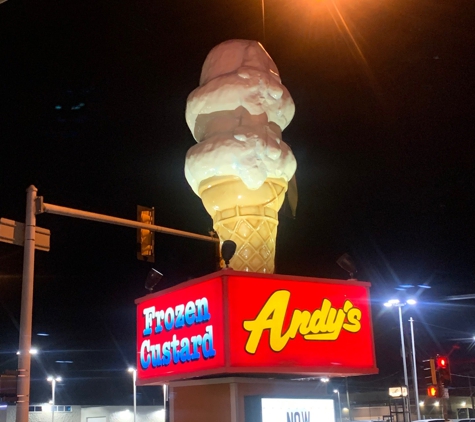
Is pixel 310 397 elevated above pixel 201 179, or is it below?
below

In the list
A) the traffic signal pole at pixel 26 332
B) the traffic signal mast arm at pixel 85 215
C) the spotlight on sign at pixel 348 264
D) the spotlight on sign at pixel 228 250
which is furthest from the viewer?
the traffic signal mast arm at pixel 85 215

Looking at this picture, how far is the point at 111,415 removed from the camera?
4953 centimetres

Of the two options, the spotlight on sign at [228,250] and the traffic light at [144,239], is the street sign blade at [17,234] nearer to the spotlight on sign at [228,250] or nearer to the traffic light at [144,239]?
the traffic light at [144,239]

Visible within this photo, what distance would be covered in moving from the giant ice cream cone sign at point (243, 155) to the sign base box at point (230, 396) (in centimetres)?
142

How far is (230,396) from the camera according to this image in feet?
23.4

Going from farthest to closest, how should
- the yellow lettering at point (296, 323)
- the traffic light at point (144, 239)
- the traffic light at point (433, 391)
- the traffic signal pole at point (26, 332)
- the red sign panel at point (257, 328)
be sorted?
the traffic light at point (433, 391)
the traffic light at point (144, 239)
the traffic signal pole at point (26, 332)
the yellow lettering at point (296, 323)
the red sign panel at point (257, 328)

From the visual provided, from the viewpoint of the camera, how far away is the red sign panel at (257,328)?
22.2 ft

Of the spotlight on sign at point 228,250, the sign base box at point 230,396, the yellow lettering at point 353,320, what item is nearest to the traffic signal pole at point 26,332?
the sign base box at point 230,396

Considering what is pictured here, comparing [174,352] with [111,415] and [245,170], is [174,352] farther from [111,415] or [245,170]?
[111,415]

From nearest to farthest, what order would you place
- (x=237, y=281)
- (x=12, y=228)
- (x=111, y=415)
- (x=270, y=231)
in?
(x=237, y=281)
(x=270, y=231)
(x=12, y=228)
(x=111, y=415)

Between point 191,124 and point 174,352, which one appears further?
point 191,124

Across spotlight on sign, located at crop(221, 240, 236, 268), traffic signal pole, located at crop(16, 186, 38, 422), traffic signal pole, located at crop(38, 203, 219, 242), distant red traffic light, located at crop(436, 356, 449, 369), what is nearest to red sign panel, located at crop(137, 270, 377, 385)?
spotlight on sign, located at crop(221, 240, 236, 268)

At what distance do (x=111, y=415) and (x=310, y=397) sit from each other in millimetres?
45828

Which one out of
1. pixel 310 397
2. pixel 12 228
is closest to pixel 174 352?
pixel 310 397
